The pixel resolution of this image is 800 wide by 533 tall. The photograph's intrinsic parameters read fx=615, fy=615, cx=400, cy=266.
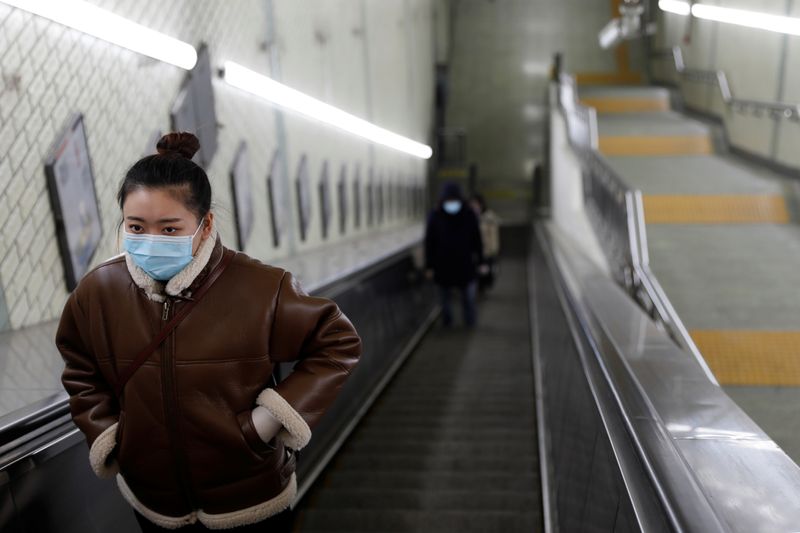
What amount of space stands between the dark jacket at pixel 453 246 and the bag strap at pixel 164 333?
17.0 feet

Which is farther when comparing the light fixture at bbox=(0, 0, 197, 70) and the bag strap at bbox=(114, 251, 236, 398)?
the light fixture at bbox=(0, 0, 197, 70)

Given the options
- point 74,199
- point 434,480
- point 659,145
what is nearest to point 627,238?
point 434,480

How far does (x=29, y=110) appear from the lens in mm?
2447

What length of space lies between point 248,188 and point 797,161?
6035mm

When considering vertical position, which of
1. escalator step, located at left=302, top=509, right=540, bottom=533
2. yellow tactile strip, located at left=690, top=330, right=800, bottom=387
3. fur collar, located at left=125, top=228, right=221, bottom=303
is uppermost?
fur collar, located at left=125, top=228, right=221, bottom=303

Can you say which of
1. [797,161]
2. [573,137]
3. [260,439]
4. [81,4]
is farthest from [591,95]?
[260,439]

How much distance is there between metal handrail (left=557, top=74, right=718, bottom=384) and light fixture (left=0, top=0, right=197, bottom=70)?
2870mm

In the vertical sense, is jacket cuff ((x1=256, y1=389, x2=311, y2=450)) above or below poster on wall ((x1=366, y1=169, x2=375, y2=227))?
below

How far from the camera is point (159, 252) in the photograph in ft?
4.29

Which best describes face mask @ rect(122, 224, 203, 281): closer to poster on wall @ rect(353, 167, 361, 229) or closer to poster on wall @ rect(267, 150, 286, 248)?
poster on wall @ rect(267, 150, 286, 248)

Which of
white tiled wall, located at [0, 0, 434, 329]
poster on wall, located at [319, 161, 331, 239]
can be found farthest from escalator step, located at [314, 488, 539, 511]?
poster on wall, located at [319, 161, 331, 239]

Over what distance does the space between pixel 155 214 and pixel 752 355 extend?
3.81m

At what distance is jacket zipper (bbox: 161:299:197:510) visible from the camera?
133 cm

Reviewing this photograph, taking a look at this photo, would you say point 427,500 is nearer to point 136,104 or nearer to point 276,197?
point 136,104
